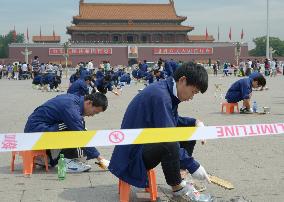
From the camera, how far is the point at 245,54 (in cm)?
6334

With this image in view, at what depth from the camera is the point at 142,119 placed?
4.09 metres

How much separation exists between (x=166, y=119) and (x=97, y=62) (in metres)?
54.9

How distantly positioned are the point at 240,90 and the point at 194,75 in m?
7.19

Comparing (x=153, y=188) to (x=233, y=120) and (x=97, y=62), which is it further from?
(x=97, y=62)

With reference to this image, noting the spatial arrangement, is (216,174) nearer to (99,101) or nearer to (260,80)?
(99,101)

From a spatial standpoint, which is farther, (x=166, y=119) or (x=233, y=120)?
(x=233, y=120)

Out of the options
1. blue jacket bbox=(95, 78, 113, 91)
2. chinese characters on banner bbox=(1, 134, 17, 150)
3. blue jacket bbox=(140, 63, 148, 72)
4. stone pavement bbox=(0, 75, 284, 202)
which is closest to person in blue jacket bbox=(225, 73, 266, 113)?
stone pavement bbox=(0, 75, 284, 202)

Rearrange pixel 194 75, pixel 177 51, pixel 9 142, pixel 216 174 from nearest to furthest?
pixel 9 142 < pixel 194 75 < pixel 216 174 < pixel 177 51

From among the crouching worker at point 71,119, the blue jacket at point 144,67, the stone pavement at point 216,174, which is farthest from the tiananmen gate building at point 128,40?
the crouching worker at point 71,119

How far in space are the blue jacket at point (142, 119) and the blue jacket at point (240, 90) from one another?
264 inches

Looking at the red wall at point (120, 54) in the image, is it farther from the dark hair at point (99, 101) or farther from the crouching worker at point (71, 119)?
the dark hair at point (99, 101)

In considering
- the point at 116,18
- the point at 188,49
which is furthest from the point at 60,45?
the point at 188,49

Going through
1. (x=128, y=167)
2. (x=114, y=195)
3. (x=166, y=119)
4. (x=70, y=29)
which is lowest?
(x=114, y=195)

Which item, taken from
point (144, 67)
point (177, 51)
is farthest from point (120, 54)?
point (144, 67)
